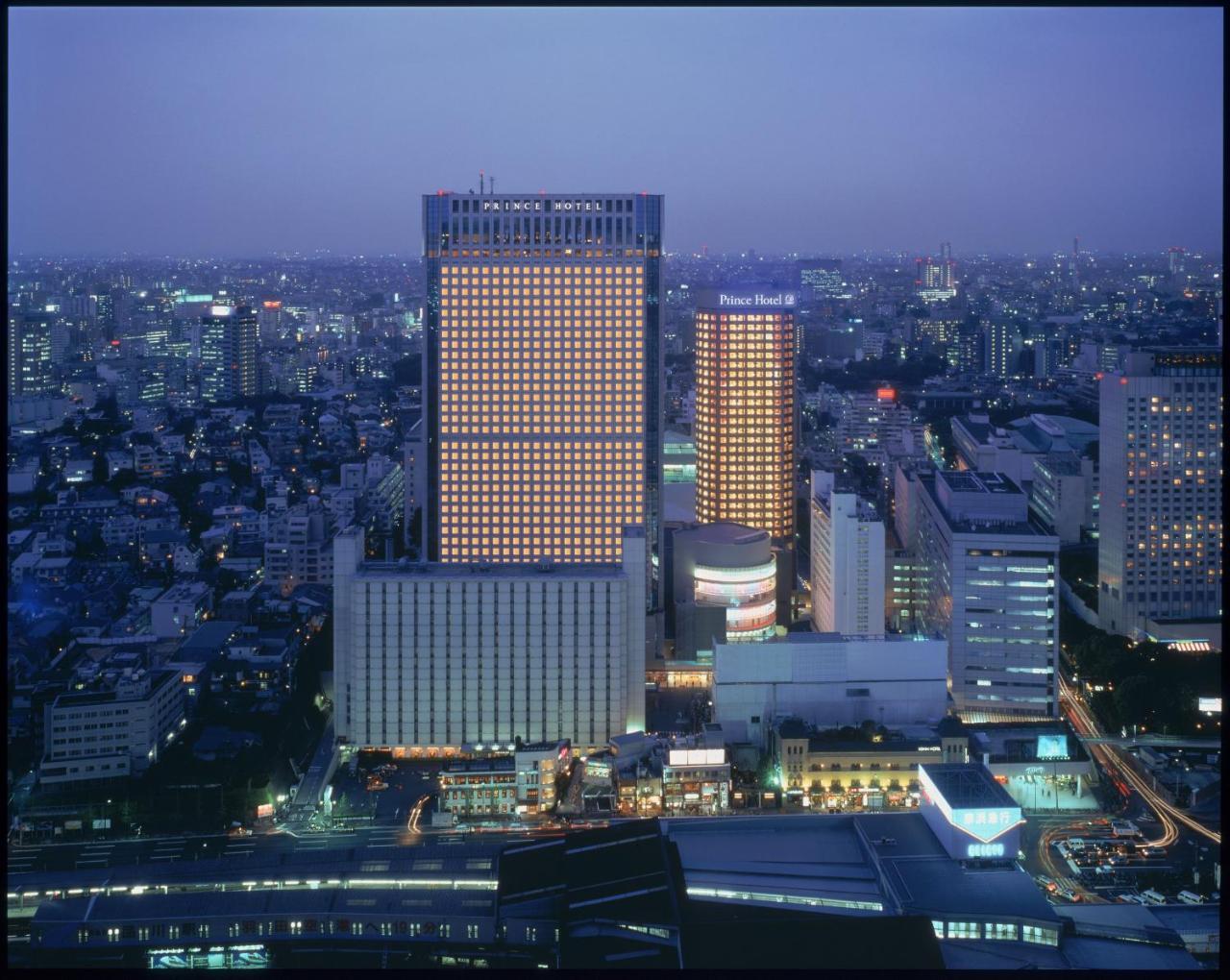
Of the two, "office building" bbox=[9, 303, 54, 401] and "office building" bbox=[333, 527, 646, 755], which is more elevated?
"office building" bbox=[9, 303, 54, 401]

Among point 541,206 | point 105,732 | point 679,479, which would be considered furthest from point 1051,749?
point 679,479

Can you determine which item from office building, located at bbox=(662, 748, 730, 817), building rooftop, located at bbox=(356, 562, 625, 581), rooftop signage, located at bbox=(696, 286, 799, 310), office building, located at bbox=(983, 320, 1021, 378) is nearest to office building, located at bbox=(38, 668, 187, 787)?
building rooftop, located at bbox=(356, 562, 625, 581)

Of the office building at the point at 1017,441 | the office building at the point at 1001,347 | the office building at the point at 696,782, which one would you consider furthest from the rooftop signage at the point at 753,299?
the office building at the point at 1001,347

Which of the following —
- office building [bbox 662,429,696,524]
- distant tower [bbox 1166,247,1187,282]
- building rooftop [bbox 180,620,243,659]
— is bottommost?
building rooftop [bbox 180,620,243,659]

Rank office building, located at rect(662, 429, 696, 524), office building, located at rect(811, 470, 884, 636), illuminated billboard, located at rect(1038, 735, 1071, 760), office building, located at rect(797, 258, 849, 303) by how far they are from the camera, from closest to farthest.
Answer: illuminated billboard, located at rect(1038, 735, 1071, 760), office building, located at rect(811, 470, 884, 636), office building, located at rect(662, 429, 696, 524), office building, located at rect(797, 258, 849, 303)

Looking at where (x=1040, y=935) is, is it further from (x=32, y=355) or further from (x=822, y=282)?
(x=822, y=282)

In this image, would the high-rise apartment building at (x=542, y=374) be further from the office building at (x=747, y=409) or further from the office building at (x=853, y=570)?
the office building at (x=747, y=409)

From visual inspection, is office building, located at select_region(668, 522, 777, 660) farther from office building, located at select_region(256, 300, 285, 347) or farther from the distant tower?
office building, located at select_region(256, 300, 285, 347)
